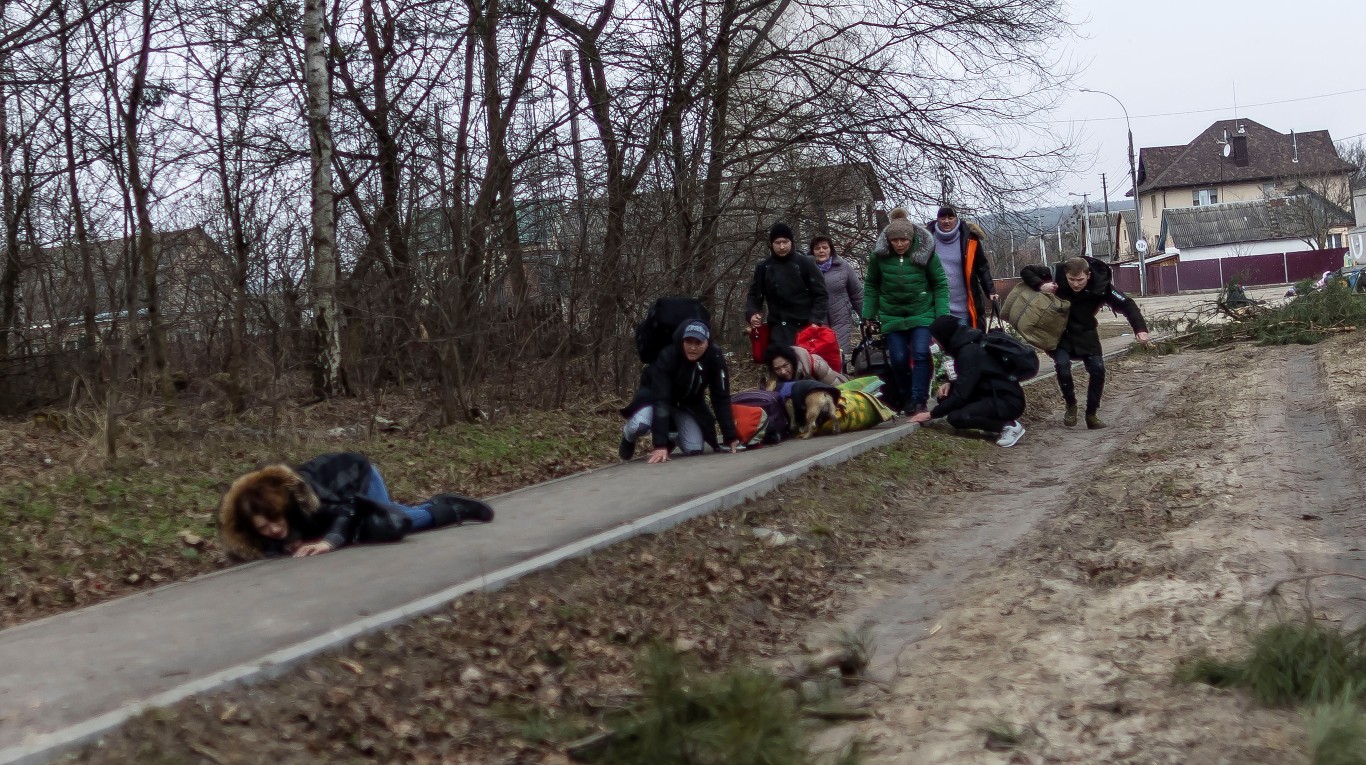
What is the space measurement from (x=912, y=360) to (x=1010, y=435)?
3.94 ft

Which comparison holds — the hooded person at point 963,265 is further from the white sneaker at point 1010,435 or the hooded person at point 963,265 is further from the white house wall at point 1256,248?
the white house wall at point 1256,248

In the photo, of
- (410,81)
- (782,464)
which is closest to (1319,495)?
(782,464)

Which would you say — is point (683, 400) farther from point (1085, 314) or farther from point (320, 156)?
point (320, 156)

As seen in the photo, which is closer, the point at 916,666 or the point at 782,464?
the point at 916,666

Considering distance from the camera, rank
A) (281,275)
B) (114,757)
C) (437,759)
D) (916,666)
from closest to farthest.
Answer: (114,757) < (437,759) < (916,666) < (281,275)

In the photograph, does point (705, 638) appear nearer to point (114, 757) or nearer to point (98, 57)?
point (114, 757)

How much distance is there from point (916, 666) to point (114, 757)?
10.0 feet

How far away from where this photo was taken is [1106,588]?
20.1 feet

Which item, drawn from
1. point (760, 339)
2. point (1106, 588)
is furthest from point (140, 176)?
point (1106, 588)

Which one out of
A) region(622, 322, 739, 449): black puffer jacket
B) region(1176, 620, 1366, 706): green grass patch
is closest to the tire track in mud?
region(1176, 620, 1366, 706): green grass patch

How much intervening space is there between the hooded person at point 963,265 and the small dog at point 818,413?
1992 mm

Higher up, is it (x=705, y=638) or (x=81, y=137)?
(x=81, y=137)

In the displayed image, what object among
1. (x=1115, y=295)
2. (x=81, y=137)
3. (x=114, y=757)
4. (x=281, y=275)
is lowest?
(x=114, y=757)

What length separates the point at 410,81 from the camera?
14547mm
